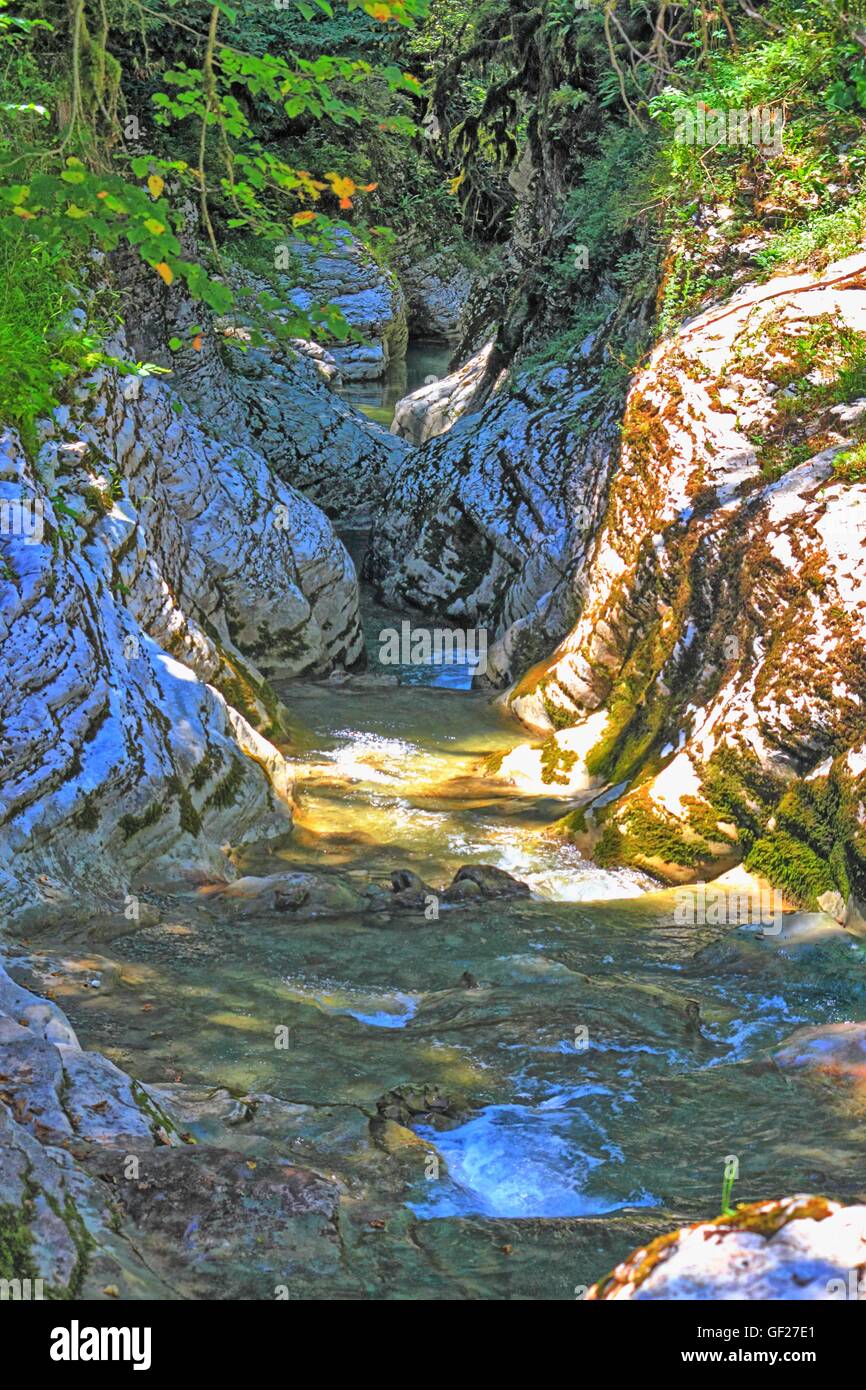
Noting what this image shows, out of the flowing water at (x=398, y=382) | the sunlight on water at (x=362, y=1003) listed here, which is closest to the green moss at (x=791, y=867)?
the sunlight on water at (x=362, y=1003)

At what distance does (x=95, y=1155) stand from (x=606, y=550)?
7.97 metres

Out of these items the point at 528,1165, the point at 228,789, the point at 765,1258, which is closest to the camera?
the point at 765,1258

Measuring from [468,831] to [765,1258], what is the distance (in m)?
6.50

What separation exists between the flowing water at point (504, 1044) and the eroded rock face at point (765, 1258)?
1.14 metres

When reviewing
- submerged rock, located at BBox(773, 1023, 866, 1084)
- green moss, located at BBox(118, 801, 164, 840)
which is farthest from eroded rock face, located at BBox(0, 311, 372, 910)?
submerged rock, located at BBox(773, 1023, 866, 1084)

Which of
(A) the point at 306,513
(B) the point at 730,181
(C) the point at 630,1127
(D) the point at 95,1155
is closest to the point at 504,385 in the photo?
(A) the point at 306,513

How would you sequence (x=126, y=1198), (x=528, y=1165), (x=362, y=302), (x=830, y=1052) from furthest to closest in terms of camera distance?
(x=362, y=302)
(x=830, y=1052)
(x=528, y=1165)
(x=126, y=1198)

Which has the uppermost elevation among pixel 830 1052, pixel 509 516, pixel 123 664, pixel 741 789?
pixel 509 516

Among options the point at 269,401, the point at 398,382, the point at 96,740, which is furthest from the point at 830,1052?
the point at 398,382

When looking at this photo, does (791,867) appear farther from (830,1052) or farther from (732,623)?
(830,1052)

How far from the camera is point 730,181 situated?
11.1m

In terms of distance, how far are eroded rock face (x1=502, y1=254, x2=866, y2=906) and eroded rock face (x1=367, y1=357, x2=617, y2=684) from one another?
4.51 ft

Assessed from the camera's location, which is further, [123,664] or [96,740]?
[123,664]

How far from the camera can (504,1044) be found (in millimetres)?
5473
